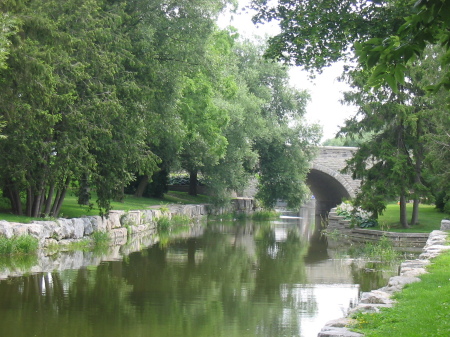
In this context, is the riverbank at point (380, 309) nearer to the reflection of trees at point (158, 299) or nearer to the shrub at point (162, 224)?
the reflection of trees at point (158, 299)

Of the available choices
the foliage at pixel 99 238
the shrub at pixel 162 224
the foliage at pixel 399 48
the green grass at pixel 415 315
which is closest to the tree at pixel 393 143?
the shrub at pixel 162 224

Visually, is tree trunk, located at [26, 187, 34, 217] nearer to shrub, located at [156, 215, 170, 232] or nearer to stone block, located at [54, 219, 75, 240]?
stone block, located at [54, 219, 75, 240]

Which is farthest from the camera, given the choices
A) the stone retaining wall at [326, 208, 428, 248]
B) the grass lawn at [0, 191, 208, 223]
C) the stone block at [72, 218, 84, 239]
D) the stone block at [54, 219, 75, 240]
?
the stone retaining wall at [326, 208, 428, 248]

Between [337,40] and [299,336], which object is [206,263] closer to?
[337,40]

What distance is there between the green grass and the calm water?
1.11 m

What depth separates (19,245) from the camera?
44.4ft

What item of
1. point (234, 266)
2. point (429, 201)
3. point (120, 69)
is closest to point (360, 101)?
point (429, 201)

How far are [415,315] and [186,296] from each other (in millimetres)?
4314

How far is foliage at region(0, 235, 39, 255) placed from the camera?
1319cm

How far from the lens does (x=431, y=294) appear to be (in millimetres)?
7781

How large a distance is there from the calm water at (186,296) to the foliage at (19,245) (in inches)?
67.8

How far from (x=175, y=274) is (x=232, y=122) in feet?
65.6

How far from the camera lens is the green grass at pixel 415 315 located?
19.4 feet

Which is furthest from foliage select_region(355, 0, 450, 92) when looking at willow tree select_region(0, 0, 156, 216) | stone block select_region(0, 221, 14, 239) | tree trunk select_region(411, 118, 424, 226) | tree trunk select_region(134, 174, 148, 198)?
tree trunk select_region(134, 174, 148, 198)
